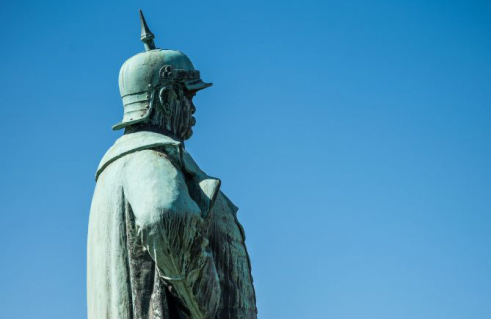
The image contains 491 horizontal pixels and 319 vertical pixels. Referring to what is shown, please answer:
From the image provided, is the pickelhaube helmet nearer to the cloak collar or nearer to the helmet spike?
the helmet spike

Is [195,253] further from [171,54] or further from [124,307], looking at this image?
[171,54]

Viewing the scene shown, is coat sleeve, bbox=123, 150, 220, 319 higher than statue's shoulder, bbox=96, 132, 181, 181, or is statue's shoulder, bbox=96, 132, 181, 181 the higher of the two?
statue's shoulder, bbox=96, 132, 181, 181

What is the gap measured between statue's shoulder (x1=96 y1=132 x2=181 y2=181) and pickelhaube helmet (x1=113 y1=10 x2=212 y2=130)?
29 centimetres

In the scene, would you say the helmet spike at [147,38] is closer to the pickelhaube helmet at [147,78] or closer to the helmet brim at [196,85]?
the pickelhaube helmet at [147,78]

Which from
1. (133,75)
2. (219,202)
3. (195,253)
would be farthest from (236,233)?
(133,75)

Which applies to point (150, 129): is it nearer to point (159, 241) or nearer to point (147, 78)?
point (147, 78)

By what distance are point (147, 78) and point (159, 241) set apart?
7.22 feet

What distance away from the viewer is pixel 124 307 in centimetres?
1217

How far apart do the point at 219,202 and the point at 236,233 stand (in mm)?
417

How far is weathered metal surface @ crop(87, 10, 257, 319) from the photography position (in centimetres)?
1191

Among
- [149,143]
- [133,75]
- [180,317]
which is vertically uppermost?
[133,75]

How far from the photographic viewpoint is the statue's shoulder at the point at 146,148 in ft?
40.8

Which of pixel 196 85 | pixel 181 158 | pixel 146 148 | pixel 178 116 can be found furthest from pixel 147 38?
pixel 181 158

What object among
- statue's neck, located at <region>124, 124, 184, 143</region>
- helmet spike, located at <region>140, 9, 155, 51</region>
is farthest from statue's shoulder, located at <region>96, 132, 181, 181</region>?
helmet spike, located at <region>140, 9, 155, 51</region>
